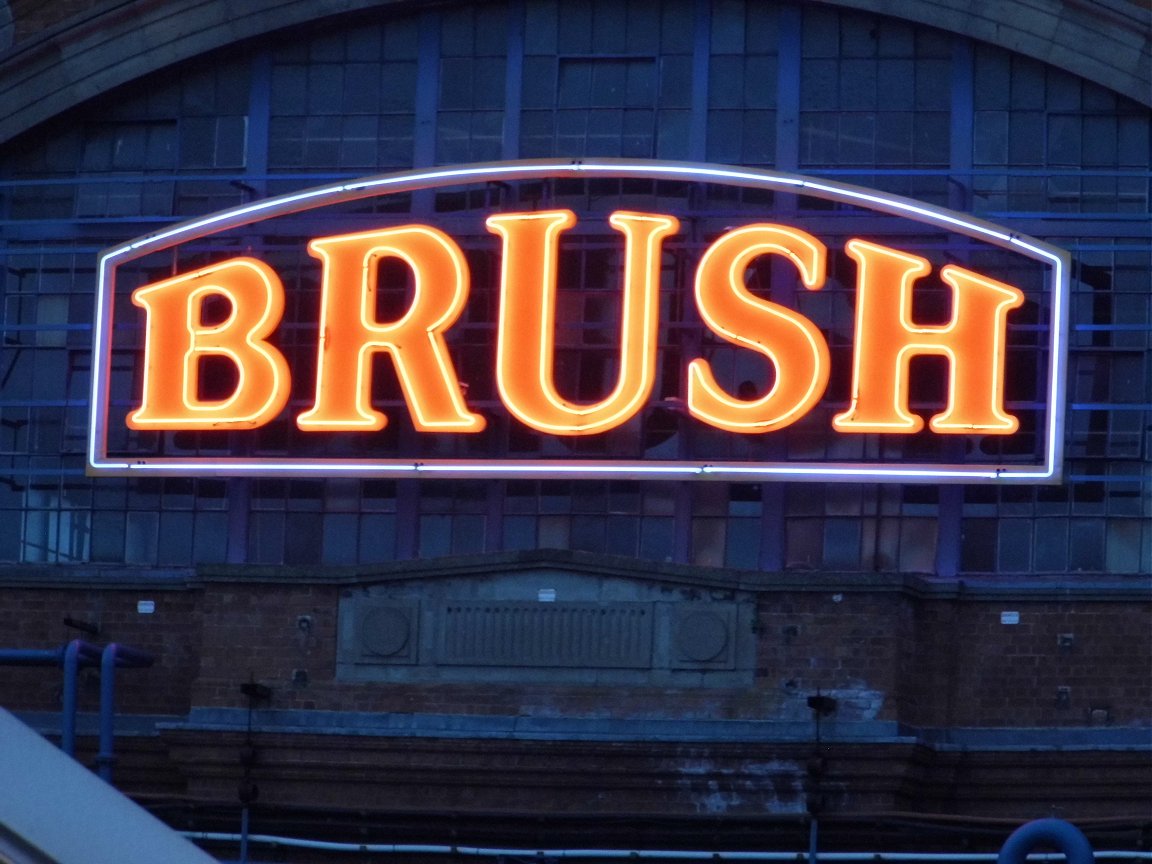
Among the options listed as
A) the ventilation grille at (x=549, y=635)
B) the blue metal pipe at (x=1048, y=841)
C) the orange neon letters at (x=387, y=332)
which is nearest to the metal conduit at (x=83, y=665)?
the orange neon letters at (x=387, y=332)

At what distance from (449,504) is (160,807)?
4.21 m

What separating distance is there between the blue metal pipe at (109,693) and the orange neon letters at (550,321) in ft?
14.8

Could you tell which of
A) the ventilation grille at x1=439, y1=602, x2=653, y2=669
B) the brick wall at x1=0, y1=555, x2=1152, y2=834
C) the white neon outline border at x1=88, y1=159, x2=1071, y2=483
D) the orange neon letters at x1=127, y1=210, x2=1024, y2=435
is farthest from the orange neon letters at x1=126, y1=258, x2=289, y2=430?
the ventilation grille at x1=439, y1=602, x2=653, y2=669

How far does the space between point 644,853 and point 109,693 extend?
5.45m

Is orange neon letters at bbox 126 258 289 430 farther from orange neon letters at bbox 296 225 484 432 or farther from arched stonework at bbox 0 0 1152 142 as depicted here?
arched stonework at bbox 0 0 1152 142

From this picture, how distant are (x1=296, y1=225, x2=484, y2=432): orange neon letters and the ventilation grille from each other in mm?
1929

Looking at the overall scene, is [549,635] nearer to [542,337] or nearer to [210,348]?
[542,337]

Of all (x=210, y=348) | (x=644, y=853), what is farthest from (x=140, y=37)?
(x=644, y=853)

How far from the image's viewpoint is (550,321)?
917 inches

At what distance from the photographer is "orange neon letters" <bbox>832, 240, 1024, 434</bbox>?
2253 cm

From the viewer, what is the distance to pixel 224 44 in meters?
25.2

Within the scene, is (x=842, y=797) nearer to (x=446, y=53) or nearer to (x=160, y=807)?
(x=160, y=807)

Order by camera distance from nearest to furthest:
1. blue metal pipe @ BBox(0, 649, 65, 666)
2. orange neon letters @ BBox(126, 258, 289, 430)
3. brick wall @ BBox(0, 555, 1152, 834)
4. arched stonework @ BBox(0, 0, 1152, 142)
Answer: brick wall @ BBox(0, 555, 1152, 834) → blue metal pipe @ BBox(0, 649, 65, 666) → orange neon letters @ BBox(126, 258, 289, 430) → arched stonework @ BBox(0, 0, 1152, 142)

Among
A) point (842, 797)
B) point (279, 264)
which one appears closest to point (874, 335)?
point (842, 797)
